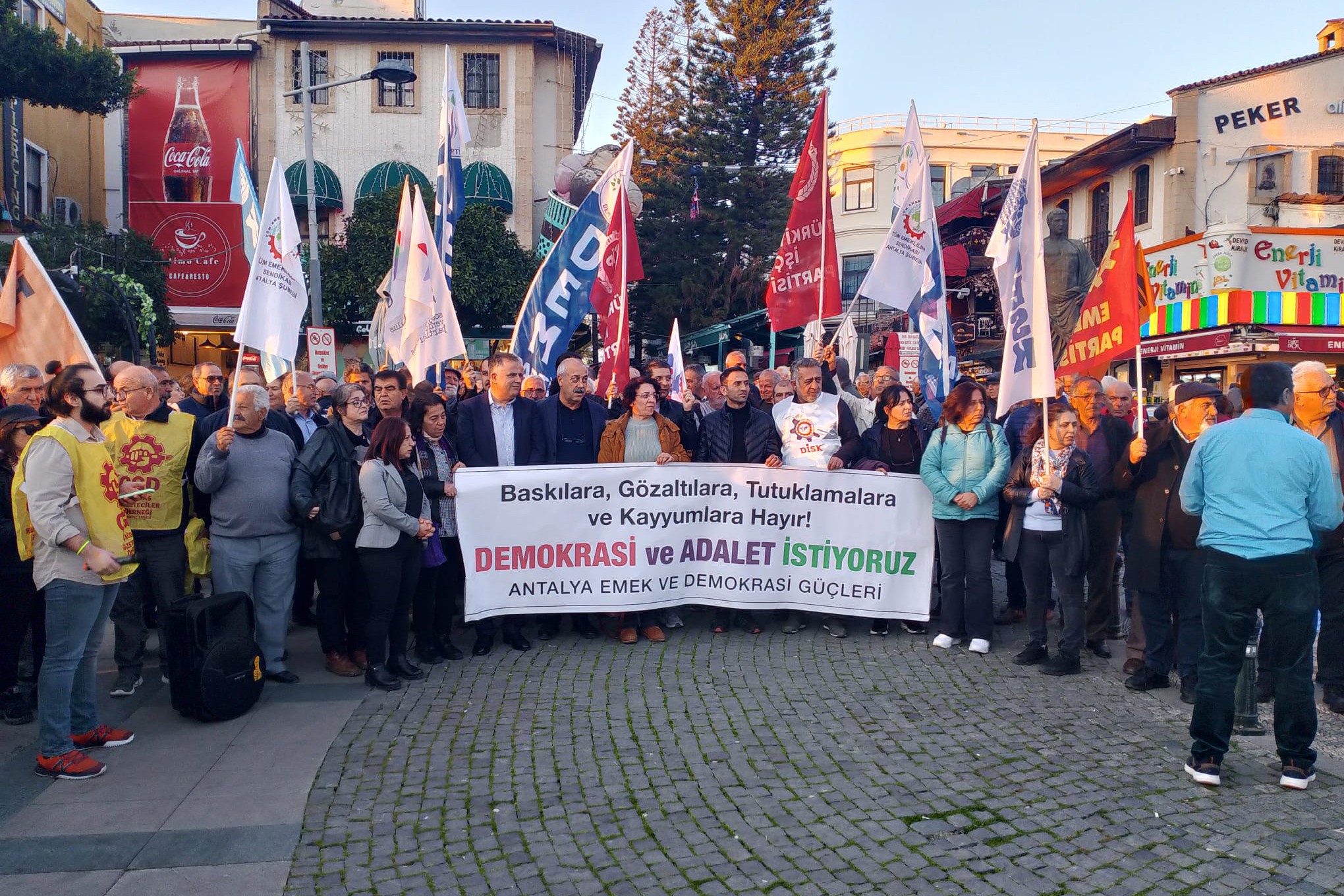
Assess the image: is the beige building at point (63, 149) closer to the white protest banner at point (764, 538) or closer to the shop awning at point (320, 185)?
the shop awning at point (320, 185)

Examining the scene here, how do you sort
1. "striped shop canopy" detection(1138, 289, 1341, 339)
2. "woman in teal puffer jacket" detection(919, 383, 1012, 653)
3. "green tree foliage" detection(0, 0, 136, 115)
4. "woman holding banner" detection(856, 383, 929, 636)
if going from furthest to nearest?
"green tree foliage" detection(0, 0, 136, 115), "striped shop canopy" detection(1138, 289, 1341, 339), "woman holding banner" detection(856, 383, 929, 636), "woman in teal puffer jacket" detection(919, 383, 1012, 653)

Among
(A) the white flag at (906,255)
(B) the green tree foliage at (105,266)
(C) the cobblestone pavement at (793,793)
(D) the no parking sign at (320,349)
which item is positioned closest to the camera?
(C) the cobblestone pavement at (793,793)

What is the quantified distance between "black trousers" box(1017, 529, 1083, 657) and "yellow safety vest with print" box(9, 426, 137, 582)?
17.5 feet

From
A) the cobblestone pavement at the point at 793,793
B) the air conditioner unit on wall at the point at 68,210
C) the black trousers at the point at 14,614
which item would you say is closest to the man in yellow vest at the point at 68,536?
the black trousers at the point at 14,614

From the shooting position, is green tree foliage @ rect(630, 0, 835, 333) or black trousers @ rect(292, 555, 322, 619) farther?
green tree foliage @ rect(630, 0, 835, 333)

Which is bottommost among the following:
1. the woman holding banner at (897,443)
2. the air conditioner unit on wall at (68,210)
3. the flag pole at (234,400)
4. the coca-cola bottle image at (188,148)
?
the woman holding banner at (897,443)

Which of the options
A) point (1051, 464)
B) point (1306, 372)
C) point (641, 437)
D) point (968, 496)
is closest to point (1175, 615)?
point (1051, 464)

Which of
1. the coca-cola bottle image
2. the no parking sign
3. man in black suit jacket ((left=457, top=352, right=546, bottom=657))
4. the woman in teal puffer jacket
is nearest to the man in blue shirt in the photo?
the woman in teal puffer jacket

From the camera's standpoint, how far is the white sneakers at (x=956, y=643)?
7.14m

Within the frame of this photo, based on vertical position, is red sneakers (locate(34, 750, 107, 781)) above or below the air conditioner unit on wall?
below

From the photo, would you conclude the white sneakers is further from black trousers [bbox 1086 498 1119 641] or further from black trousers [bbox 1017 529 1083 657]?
black trousers [bbox 1086 498 1119 641]

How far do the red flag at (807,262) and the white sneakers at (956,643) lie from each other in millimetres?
3801

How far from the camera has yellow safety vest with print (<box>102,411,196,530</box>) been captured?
6059mm

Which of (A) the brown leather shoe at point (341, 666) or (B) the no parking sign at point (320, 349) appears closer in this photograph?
(A) the brown leather shoe at point (341, 666)
